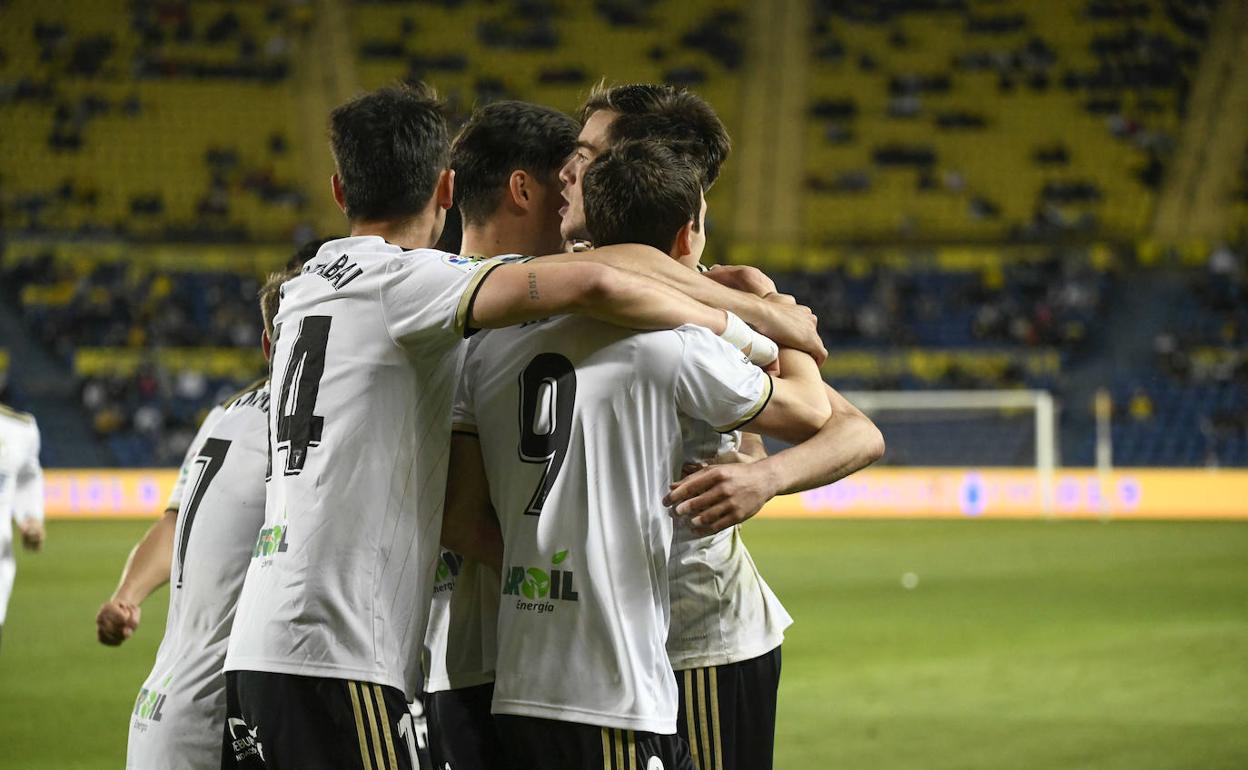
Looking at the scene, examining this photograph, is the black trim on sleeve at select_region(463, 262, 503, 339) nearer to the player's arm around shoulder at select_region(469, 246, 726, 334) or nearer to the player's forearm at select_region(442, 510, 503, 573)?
the player's arm around shoulder at select_region(469, 246, 726, 334)

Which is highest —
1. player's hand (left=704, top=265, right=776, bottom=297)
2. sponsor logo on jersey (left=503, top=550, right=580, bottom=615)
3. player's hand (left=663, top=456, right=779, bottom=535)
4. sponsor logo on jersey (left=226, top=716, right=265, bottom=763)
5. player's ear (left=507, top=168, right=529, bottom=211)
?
player's ear (left=507, top=168, right=529, bottom=211)

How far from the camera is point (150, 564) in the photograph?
4.45m

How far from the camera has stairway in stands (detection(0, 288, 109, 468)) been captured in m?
25.7

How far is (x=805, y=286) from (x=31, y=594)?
18979 millimetres

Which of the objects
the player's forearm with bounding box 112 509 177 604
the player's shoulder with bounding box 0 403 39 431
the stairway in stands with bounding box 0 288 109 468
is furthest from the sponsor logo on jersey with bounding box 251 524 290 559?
the stairway in stands with bounding box 0 288 109 468

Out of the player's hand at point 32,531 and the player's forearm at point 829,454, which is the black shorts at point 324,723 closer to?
the player's forearm at point 829,454

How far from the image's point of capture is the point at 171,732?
3.77 metres

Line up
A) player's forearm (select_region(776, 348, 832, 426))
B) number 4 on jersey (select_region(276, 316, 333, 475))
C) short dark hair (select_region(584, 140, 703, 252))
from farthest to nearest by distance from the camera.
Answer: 1. player's forearm (select_region(776, 348, 832, 426))
2. number 4 on jersey (select_region(276, 316, 333, 475))
3. short dark hair (select_region(584, 140, 703, 252))

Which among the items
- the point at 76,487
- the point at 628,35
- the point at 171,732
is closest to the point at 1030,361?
the point at 628,35

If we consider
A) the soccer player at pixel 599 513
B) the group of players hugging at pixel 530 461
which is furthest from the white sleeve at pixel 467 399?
the soccer player at pixel 599 513

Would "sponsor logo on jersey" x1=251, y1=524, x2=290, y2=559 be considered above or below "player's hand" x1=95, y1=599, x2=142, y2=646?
above

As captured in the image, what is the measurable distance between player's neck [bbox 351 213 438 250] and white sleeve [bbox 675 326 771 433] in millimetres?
677

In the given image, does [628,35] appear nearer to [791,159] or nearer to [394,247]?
[791,159]

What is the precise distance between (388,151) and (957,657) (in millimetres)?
7876
